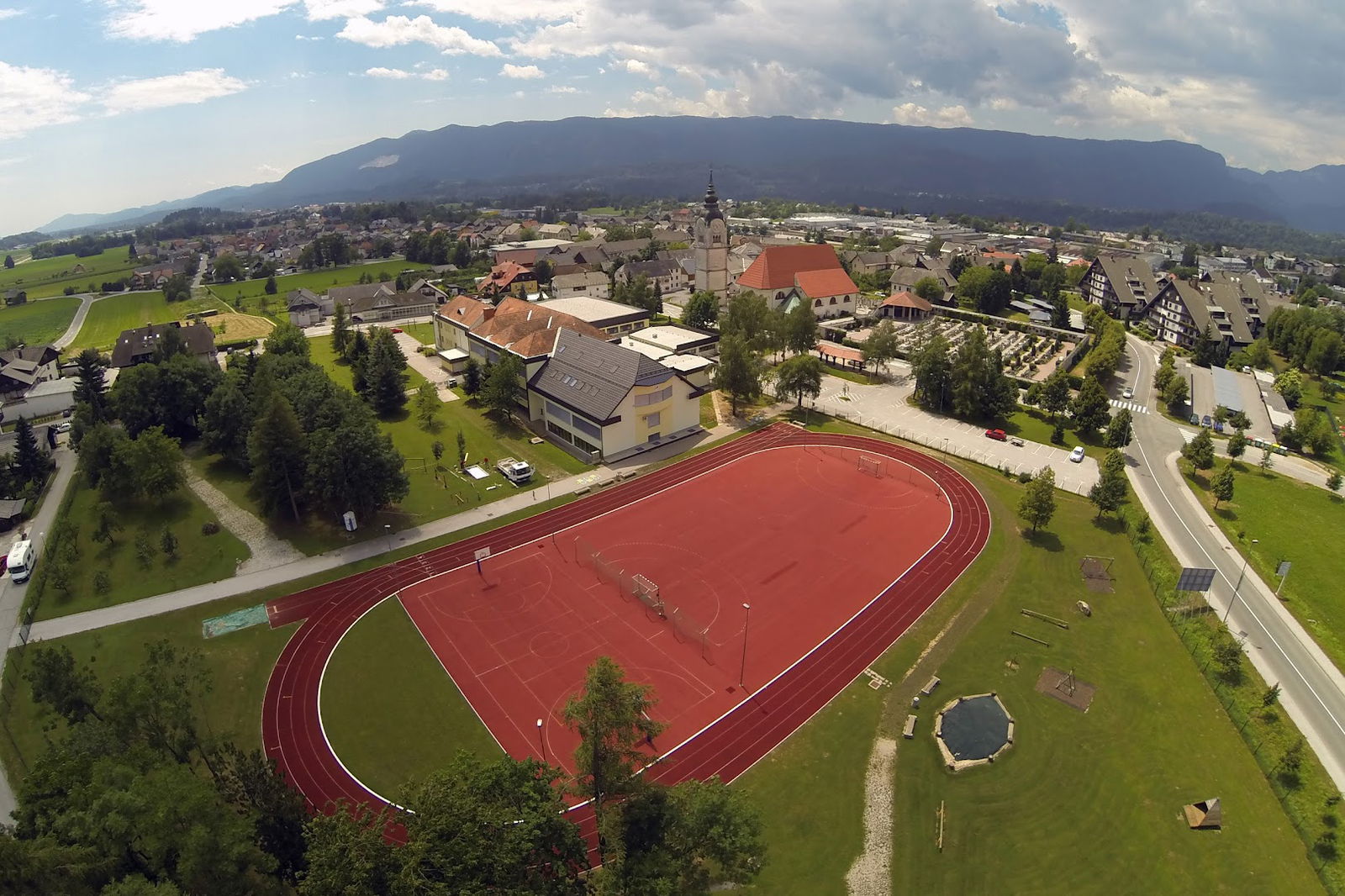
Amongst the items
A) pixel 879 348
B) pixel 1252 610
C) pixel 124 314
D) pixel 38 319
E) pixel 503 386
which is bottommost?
pixel 1252 610

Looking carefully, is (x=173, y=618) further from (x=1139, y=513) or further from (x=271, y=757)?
(x=1139, y=513)

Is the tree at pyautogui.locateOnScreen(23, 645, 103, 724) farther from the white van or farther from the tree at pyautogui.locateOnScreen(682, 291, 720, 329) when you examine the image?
the tree at pyautogui.locateOnScreen(682, 291, 720, 329)

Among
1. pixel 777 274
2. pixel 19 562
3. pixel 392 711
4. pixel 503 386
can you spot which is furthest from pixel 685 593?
pixel 777 274

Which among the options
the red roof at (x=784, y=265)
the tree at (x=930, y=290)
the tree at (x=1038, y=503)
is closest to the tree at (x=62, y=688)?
the tree at (x=1038, y=503)

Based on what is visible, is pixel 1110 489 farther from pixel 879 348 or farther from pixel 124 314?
pixel 124 314

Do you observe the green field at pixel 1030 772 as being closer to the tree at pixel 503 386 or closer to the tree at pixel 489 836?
the tree at pixel 489 836

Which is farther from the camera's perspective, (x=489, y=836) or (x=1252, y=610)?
(x=1252, y=610)
